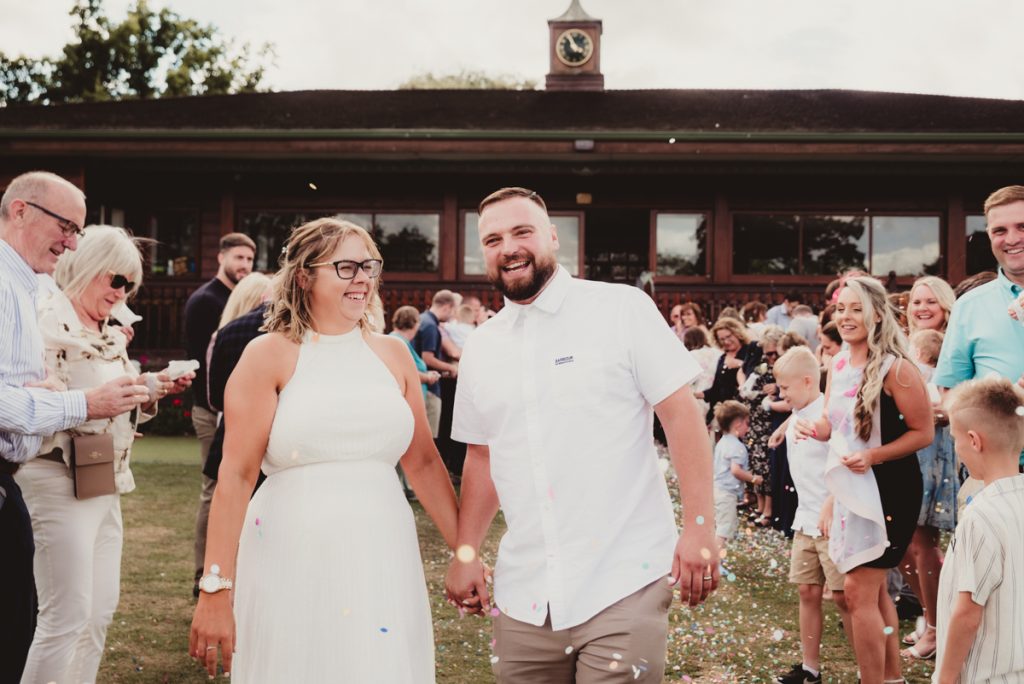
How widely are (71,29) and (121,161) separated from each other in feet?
87.1

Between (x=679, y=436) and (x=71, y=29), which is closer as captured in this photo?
(x=679, y=436)

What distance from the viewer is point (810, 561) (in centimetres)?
512

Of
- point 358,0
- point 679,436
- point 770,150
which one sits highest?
point 358,0

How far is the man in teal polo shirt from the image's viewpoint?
4.15 meters

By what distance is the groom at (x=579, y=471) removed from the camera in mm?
2934

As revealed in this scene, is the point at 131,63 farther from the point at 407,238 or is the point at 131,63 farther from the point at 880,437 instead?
the point at 880,437

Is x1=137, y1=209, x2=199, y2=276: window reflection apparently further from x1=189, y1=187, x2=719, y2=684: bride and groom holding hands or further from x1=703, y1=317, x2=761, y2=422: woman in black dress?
x1=189, y1=187, x2=719, y2=684: bride and groom holding hands

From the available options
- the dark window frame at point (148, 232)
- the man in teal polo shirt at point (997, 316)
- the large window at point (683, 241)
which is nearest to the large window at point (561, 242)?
the large window at point (683, 241)

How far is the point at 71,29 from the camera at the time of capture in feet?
131

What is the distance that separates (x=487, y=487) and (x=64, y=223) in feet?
6.30

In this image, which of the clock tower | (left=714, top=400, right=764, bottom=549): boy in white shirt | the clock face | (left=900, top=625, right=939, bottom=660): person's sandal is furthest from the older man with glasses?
the clock face

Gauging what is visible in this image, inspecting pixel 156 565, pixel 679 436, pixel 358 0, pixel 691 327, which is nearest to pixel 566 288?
pixel 679 436

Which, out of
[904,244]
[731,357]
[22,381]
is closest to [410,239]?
[904,244]

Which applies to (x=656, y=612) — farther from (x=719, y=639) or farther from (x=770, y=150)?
(x=770, y=150)
